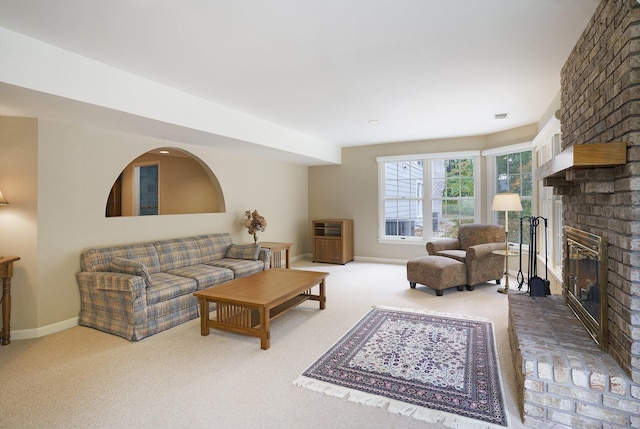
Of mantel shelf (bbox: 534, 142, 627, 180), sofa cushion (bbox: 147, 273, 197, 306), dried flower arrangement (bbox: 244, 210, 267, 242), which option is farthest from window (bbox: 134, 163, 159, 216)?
mantel shelf (bbox: 534, 142, 627, 180)

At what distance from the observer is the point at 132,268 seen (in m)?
3.26

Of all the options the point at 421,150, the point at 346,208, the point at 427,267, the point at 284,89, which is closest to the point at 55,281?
the point at 284,89

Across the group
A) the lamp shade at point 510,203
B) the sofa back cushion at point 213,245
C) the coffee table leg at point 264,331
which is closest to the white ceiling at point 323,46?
the lamp shade at point 510,203

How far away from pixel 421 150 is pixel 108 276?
548 centimetres

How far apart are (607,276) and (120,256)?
4.27 meters

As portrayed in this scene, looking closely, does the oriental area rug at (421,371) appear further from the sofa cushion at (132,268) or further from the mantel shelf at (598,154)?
the sofa cushion at (132,268)

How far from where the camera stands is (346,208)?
7270 mm

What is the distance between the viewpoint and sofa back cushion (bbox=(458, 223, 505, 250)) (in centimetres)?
507

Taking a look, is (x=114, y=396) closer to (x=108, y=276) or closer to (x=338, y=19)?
(x=108, y=276)

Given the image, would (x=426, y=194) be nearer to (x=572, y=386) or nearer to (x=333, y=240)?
(x=333, y=240)

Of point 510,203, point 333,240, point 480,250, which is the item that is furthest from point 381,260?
point 510,203

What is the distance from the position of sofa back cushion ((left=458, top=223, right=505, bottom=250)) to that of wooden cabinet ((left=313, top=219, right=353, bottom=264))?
2239 millimetres

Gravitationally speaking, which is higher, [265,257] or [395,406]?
[265,257]

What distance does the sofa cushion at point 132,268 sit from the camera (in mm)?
3240
